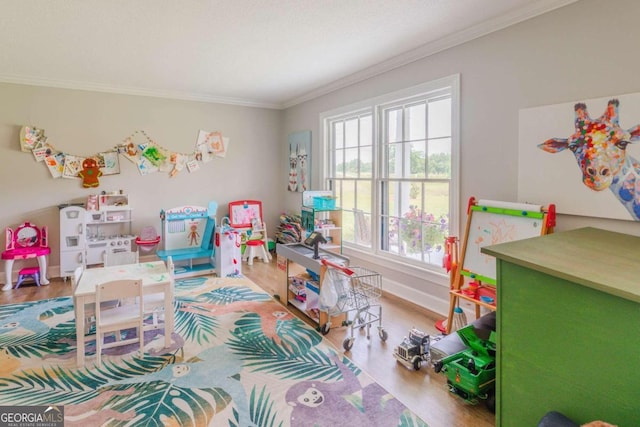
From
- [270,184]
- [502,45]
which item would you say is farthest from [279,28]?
[270,184]

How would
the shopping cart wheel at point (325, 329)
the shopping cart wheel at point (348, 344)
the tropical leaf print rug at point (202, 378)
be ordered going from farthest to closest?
the shopping cart wheel at point (325, 329), the shopping cart wheel at point (348, 344), the tropical leaf print rug at point (202, 378)

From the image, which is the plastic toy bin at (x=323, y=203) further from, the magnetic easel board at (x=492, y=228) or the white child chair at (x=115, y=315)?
the white child chair at (x=115, y=315)

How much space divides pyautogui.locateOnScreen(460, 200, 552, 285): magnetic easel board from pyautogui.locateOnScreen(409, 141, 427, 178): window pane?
0.86 m

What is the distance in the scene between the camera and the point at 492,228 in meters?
2.76

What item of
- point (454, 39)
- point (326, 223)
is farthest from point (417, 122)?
point (326, 223)

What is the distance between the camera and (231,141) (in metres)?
5.84

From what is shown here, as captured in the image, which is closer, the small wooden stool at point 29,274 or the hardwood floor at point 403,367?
the hardwood floor at point 403,367

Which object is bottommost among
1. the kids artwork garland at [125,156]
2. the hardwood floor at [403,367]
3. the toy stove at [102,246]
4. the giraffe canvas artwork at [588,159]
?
the hardwood floor at [403,367]

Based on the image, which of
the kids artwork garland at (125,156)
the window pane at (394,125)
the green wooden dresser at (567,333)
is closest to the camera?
the green wooden dresser at (567,333)

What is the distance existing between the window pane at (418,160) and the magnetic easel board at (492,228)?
2.81 ft

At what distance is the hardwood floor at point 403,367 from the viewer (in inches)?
80.0

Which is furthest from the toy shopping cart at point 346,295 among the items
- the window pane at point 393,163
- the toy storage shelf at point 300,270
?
the window pane at point 393,163

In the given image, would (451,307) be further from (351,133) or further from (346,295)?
(351,133)

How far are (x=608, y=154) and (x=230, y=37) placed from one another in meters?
3.08
